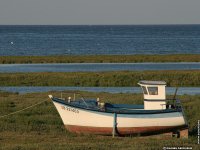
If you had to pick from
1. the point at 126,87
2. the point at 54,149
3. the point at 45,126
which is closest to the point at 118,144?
the point at 54,149

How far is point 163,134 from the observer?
101 feet

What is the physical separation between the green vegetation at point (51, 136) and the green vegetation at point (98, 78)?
60.7 feet

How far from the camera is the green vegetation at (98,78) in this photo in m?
58.3

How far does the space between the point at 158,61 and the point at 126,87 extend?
33.7 meters

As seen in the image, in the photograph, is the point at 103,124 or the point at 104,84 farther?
the point at 104,84

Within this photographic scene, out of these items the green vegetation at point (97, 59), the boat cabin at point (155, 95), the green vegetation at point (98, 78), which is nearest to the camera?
the boat cabin at point (155, 95)

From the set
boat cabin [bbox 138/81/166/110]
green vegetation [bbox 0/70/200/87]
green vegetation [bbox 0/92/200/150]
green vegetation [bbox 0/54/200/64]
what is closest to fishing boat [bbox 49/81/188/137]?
boat cabin [bbox 138/81/166/110]

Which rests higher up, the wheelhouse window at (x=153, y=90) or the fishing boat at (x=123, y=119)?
the wheelhouse window at (x=153, y=90)

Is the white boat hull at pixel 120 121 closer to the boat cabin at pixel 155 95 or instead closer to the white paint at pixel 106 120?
the white paint at pixel 106 120

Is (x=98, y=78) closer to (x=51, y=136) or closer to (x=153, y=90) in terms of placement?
(x=153, y=90)

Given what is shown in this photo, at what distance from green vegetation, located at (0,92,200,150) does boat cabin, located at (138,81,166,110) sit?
1.57 m

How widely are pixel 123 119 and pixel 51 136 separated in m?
3.13

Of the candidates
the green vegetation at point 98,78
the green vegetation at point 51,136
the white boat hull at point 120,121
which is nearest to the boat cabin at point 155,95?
the white boat hull at point 120,121

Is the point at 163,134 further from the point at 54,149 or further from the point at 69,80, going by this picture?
the point at 69,80
